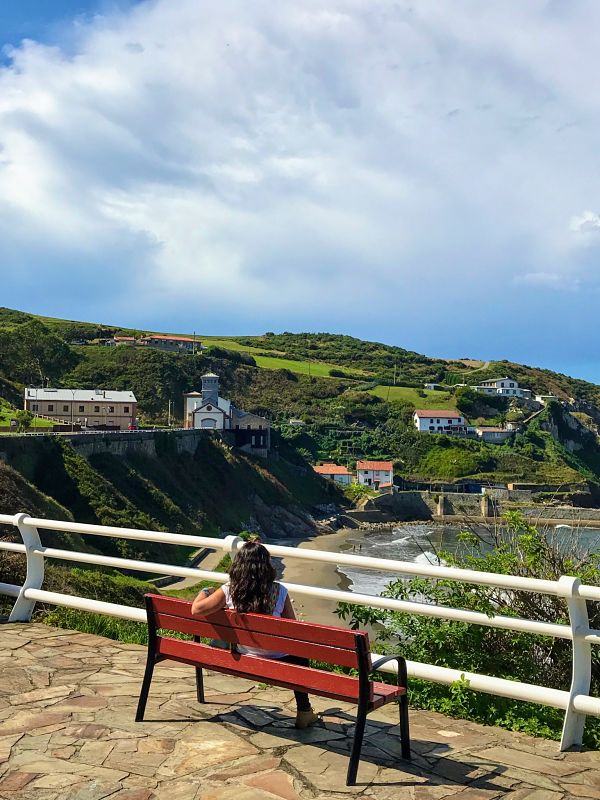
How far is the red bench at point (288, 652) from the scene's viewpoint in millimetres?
3533

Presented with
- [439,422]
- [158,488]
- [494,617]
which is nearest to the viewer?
[494,617]

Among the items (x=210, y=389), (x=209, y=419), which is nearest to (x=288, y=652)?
(x=209, y=419)

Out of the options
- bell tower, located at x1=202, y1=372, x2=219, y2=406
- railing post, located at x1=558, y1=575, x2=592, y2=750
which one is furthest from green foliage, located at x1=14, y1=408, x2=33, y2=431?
railing post, located at x1=558, y1=575, x2=592, y2=750

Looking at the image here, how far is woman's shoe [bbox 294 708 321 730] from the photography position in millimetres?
4133

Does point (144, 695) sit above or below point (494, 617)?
below

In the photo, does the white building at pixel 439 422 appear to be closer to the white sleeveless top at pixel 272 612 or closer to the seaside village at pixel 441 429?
the seaside village at pixel 441 429

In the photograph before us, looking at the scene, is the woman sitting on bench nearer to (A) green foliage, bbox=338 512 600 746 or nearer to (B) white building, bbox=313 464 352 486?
(A) green foliage, bbox=338 512 600 746

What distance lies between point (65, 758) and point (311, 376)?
129711mm

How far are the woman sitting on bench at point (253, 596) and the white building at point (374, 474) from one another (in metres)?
88.8

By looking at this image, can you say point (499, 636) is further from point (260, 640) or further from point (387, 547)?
point (387, 547)

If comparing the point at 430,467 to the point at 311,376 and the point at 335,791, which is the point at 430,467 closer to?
the point at 311,376

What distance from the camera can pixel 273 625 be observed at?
12.5 ft

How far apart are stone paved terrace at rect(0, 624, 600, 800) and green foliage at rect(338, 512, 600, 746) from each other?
0.19m

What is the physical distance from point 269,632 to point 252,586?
28 centimetres
